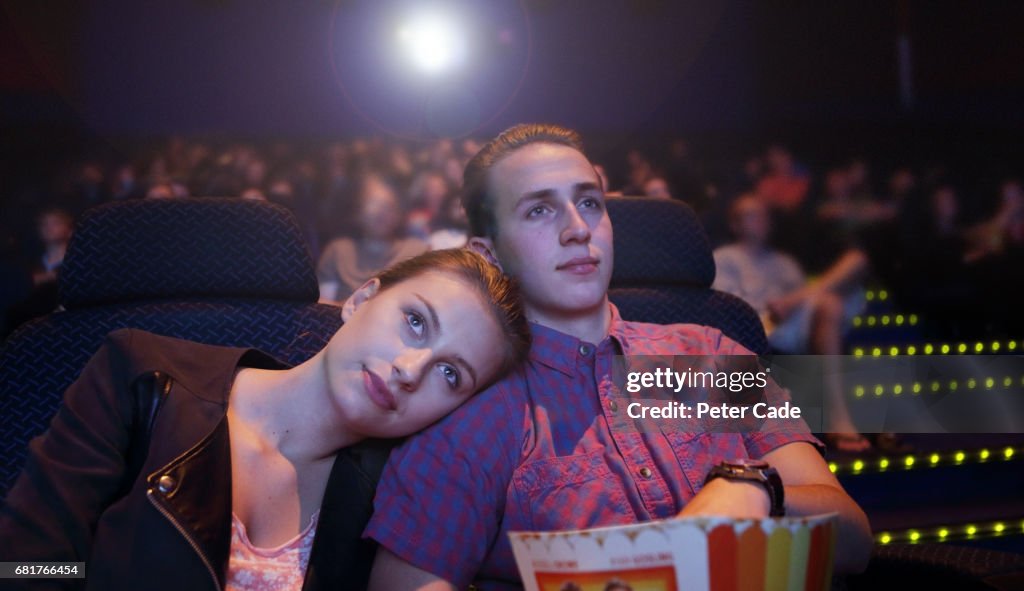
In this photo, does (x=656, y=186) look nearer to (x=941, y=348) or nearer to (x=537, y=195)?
(x=941, y=348)

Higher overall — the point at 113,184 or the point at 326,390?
the point at 113,184

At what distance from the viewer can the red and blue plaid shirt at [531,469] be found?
1.10 metres

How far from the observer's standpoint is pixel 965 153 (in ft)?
18.1

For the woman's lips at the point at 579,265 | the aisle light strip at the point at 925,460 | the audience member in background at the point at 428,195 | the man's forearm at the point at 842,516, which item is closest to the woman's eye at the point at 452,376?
the woman's lips at the point at 579,265

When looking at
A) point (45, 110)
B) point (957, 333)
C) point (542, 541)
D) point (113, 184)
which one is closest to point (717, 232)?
point (957, 333)

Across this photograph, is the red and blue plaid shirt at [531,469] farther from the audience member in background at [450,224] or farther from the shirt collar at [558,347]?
the audience member in background at [450,224]

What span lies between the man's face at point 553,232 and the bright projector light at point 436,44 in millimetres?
3559

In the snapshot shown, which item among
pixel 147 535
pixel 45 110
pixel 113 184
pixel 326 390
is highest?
pixel 45 110

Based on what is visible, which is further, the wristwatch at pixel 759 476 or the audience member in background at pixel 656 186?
the audience member in background at pixel 656 186

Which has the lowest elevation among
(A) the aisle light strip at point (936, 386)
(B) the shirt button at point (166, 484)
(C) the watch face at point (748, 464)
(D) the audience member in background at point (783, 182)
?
(B) the shirt button at point (166, 484)

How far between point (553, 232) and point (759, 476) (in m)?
0.50

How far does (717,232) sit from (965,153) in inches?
83.0

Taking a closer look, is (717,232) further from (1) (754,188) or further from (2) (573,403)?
(2) (573,403)

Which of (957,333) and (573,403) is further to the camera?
(957,333)
